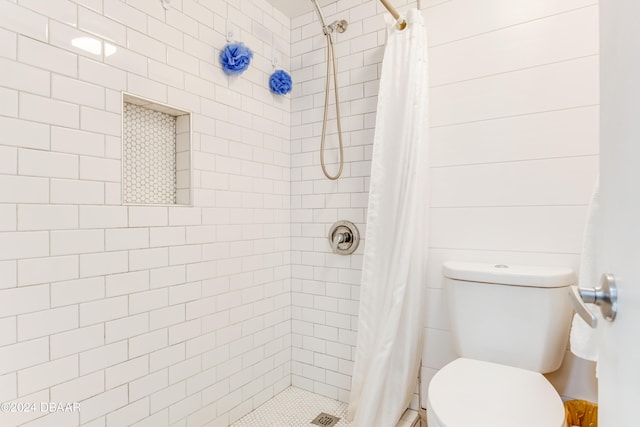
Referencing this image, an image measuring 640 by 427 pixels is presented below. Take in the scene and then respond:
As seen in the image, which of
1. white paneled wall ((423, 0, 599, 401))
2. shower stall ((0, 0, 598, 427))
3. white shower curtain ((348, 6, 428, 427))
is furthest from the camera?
white shower curtain ((348, 6, 428, 427))

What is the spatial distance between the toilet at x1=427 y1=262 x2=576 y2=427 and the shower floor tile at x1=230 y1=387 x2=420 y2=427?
0.60 metres

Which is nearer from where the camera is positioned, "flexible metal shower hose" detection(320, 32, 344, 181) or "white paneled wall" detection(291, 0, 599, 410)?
"white paneled wall" detection(291, 0, 599, 410)

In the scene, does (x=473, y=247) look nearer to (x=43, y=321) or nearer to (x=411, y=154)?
(x=411, y=154)

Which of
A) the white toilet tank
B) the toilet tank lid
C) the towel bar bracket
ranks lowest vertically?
the white toilet tank

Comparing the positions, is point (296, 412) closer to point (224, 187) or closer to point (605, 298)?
point (224, 187)

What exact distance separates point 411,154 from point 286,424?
150 cm

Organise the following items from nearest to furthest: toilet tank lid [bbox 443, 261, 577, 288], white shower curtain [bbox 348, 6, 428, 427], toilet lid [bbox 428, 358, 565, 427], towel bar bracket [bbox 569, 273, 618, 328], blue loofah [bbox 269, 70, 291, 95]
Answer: towel bar bracket [bbox 569, 273, 618, 328]
toilet lid [bbox 428, 358, 565, 427]
toilet tank lid [bbox 443, 261, 577, 288]
white shower curtain [bbox 348, 6, 428, 427]
blue loofah [bbox 269, 70, 291, 95]

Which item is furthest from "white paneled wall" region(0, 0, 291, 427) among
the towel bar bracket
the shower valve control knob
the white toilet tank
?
the towel bar bracket

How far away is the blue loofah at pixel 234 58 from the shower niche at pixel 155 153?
0.34 meters

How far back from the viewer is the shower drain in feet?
5.84

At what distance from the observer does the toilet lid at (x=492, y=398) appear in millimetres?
989

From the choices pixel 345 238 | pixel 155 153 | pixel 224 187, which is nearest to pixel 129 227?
pixel 155 153

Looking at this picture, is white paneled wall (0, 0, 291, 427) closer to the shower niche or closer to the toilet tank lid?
the shower niche

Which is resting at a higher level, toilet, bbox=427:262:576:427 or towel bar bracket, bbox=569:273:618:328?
towel bar bracket, bbox=569:273:618:328
